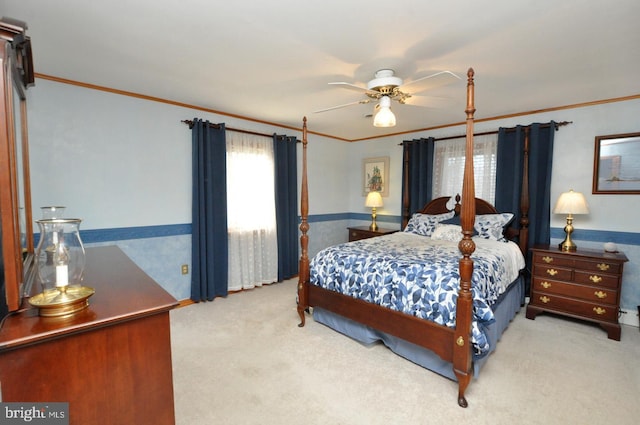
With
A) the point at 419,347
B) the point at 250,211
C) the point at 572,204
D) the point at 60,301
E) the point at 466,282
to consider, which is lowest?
the point at 419,347

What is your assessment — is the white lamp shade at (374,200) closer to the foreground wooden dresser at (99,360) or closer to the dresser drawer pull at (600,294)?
the dresser drawer pull at (600,294)

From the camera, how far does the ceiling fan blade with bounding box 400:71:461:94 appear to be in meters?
2.52

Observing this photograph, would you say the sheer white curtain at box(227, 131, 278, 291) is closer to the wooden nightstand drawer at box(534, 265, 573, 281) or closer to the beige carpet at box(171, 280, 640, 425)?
the beige carpet at box(171, 280, 640, 425)

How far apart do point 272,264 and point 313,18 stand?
130 inches

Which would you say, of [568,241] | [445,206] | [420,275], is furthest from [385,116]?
[568,241]

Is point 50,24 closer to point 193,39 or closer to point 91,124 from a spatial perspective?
point 193,39

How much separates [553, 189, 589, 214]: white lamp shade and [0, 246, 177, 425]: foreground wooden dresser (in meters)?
3.76

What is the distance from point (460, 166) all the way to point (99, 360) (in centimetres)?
431

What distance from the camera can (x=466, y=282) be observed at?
1.97m

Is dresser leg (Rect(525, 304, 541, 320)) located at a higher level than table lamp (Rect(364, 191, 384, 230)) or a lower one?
lower

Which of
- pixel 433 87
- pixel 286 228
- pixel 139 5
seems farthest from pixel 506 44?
pixel 286 228

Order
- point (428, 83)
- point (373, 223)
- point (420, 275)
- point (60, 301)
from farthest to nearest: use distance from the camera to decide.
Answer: point (373, 223) → point (428, 83) → point (420, 275) → point (60, 301)

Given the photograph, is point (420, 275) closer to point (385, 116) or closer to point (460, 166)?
point (385, 116)

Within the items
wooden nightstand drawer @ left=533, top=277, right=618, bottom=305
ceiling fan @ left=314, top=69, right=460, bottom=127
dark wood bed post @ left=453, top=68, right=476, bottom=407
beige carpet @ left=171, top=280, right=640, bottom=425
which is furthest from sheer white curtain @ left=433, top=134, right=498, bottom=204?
dark wood bed post @ left=453, top=68, right=476, bottom=407
